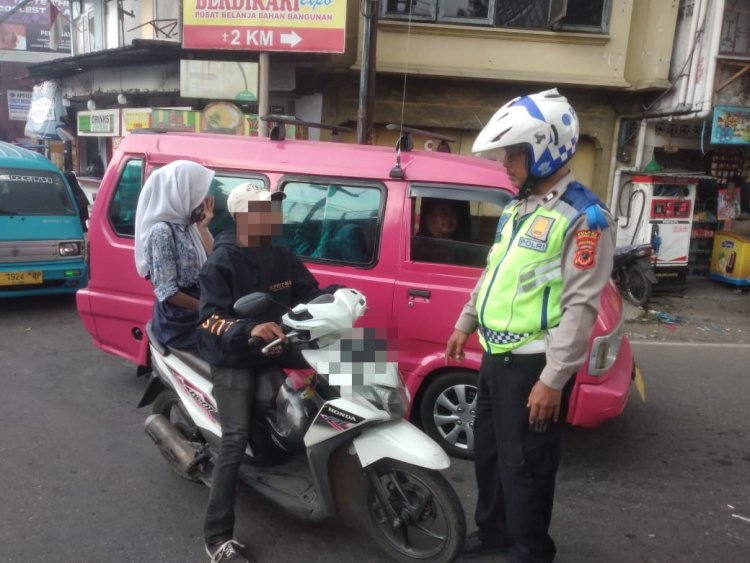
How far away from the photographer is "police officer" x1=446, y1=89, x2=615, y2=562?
7.25 ft

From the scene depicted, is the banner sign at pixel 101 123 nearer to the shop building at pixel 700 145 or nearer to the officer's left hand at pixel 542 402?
the shop building at pixel 700 145

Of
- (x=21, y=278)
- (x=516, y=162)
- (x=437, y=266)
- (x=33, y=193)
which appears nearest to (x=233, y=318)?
(x=516, y=162)

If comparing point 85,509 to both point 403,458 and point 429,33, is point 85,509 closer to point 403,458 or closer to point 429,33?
point 403,458

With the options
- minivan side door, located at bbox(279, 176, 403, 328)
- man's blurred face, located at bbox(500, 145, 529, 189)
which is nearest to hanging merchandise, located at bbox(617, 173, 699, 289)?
minivan side door, located at bbox(279, 176, 403, 328)

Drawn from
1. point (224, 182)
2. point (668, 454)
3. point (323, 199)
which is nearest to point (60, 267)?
point (224, 182)

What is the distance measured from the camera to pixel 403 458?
2.53 meters

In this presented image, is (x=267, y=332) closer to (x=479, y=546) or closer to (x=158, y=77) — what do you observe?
(x=479, y=546)

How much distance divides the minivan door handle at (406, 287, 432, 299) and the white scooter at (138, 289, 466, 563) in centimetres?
116

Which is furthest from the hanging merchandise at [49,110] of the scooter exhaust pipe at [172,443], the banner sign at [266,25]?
the scooter exhaust pipe at [172,443]

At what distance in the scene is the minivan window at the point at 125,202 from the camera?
4.57 m

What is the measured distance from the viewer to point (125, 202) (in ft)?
15.1

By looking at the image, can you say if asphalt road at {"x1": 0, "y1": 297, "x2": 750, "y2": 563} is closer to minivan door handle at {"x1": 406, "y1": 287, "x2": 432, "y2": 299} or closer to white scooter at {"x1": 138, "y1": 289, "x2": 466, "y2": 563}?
white scooter at {"x1": 138, "y1": 289, "x2": 466, "y2": 563}

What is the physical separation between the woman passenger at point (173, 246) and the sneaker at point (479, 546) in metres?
1.70

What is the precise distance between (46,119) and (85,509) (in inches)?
654
